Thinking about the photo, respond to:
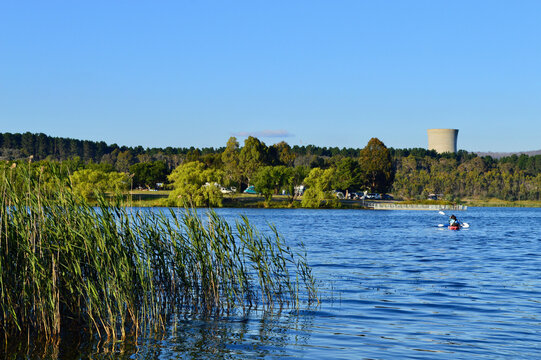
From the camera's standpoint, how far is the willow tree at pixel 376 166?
5758 inches

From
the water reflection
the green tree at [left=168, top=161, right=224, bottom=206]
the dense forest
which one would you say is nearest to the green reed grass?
the water reflection

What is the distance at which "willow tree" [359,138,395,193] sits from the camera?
14625cm

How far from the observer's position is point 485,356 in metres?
14.2

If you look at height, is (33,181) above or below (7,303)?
above

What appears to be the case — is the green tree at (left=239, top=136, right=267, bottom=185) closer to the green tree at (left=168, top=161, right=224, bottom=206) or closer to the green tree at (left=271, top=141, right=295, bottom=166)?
the green tree at (left=271, top=141, right=295, bottom=166)

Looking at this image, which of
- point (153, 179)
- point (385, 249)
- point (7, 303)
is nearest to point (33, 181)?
point (7, 303)

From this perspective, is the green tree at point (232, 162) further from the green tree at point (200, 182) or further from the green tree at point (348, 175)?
the green tree at point (200, 182)

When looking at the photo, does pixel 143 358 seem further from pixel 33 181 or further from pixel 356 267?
pixel 356 267

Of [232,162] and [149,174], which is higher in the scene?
[232,162]

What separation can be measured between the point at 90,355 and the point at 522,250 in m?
35.3

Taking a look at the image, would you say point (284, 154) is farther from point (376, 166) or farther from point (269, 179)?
point (269, 179)

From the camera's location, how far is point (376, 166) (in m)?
146

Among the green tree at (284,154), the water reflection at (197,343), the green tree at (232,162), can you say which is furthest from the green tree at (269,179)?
the water reflection at (197,343)

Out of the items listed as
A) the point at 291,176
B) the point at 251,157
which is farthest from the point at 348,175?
the point at 251,157
